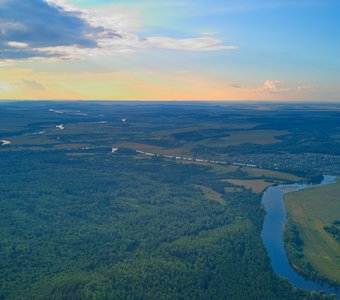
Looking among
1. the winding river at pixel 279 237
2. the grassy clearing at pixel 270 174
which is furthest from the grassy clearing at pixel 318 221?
the grassy clearing at pixel 270 174

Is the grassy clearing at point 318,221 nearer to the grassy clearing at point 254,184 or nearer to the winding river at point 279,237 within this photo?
the winding river at point 279,237

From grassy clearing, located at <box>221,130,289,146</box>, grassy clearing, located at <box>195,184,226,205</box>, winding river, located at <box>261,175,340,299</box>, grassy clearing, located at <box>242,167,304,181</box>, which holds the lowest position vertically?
winding river, located at <box>261,175,340,299</box>

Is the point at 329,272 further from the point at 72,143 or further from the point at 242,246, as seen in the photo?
the point at 72,143

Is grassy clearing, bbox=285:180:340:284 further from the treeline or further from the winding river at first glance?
the treeline

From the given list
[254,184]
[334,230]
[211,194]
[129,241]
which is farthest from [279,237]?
[254,184]

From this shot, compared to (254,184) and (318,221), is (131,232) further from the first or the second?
(254,184)

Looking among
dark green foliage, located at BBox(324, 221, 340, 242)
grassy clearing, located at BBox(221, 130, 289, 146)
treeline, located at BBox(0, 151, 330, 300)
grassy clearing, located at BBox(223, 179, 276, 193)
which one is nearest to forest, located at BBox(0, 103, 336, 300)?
treeline, located at BBox(0, 151, 330, 300)
